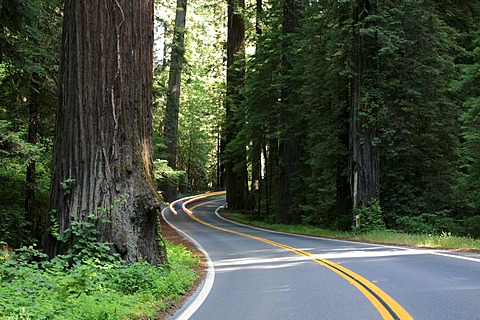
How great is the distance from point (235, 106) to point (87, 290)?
32280 millimetres

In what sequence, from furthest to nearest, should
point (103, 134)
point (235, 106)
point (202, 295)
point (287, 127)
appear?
point (235, 106) → point (287, 127) → point (103, 134) → point (202, 295)

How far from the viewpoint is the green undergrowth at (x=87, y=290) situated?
559 cm

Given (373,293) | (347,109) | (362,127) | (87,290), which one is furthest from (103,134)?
(347,109)

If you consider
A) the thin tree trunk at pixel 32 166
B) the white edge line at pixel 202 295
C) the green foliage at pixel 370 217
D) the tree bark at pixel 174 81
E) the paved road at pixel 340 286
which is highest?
the tree bark at pixel 174 81

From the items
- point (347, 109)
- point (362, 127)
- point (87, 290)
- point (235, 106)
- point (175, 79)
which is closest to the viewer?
point (87, 290)

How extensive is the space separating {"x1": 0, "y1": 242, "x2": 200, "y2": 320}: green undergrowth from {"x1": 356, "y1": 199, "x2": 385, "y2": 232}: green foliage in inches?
460

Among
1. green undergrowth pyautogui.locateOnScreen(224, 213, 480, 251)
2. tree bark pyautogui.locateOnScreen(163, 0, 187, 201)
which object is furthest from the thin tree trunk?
green undergrowth pyautogui.locateOnScreen(224, 213, 480, 251)

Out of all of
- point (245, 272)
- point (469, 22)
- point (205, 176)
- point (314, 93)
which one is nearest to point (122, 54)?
point (245, 272)

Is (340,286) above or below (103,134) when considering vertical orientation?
below

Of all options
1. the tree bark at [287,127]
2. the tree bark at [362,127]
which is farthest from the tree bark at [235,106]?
the tree bark at [362,127]

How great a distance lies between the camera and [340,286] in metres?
8.35

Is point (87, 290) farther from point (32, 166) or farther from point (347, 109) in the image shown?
point (347, 109)

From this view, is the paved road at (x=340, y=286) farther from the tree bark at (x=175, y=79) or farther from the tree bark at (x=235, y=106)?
the tree bark at (x=235, y=106)

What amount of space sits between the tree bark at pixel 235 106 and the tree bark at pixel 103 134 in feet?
88.6
